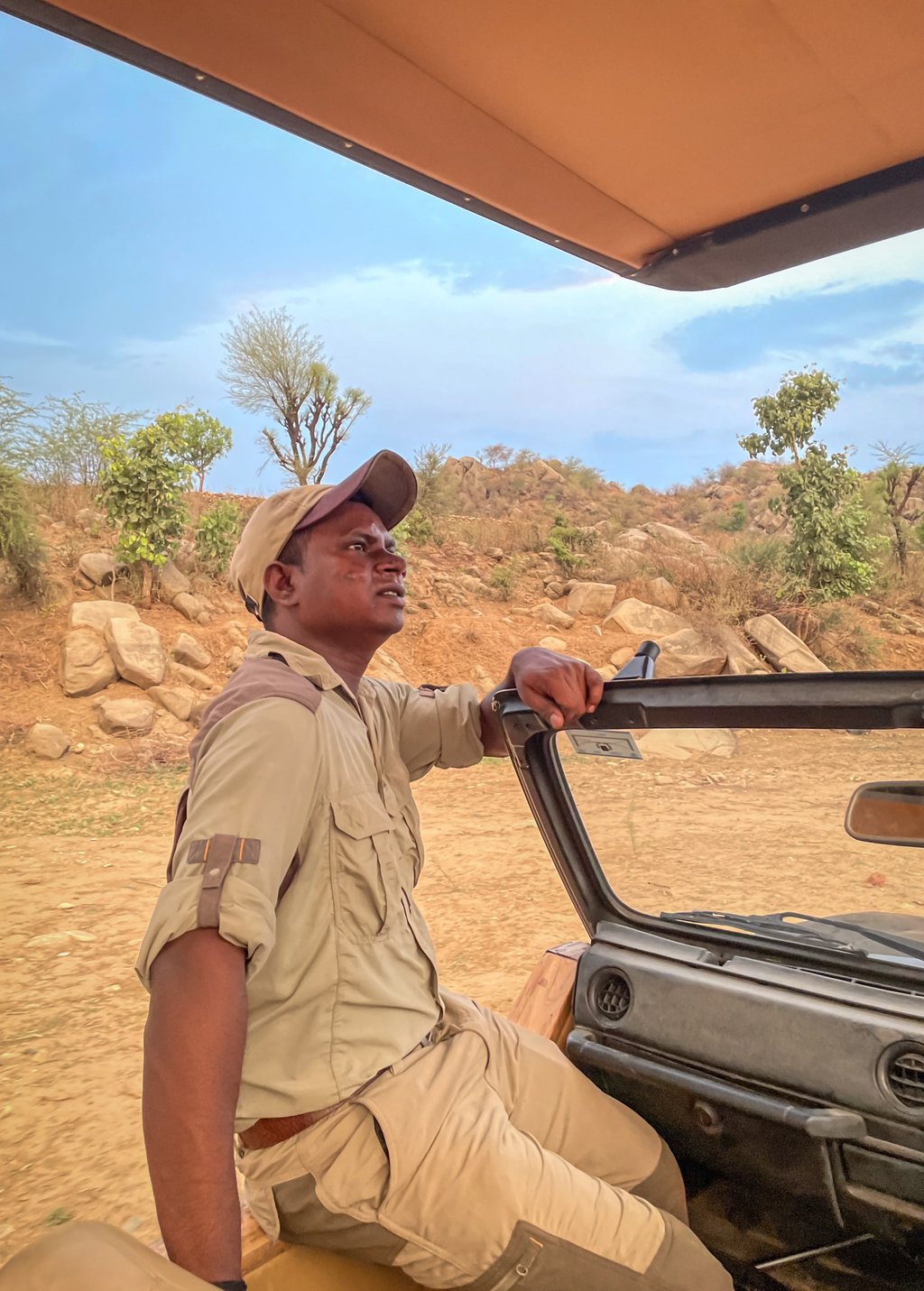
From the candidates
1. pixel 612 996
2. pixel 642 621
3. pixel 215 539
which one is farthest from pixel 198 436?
pixel 612 996

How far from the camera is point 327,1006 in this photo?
4.70 ft

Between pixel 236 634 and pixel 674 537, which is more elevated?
pixel 674 537

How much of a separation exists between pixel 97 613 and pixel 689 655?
28.4 feet

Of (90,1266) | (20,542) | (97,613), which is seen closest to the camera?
(90,1266)

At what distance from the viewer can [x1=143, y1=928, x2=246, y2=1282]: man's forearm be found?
1.18m

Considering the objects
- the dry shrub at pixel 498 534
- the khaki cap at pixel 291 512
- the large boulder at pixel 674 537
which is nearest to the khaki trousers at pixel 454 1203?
the khaki cap at pixel 291 512

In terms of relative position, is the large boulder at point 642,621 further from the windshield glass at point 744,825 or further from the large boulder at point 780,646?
the windshield glass at point 744,825

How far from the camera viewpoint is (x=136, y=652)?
1237cm

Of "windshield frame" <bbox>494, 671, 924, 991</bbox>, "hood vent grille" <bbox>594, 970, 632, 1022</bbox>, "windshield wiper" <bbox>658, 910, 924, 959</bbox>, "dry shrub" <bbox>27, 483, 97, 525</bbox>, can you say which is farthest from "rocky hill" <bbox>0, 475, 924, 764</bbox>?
"windshield wiper" <bbox>658, 910, 924, 959</bbox>

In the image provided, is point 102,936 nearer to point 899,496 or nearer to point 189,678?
point 189,678

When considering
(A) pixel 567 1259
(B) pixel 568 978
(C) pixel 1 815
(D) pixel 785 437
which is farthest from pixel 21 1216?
(D) pixel 785 437

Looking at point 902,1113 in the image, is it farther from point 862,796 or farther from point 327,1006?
point 327,1006

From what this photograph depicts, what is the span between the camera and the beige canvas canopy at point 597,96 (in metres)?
1.65

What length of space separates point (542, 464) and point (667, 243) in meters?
31.9
